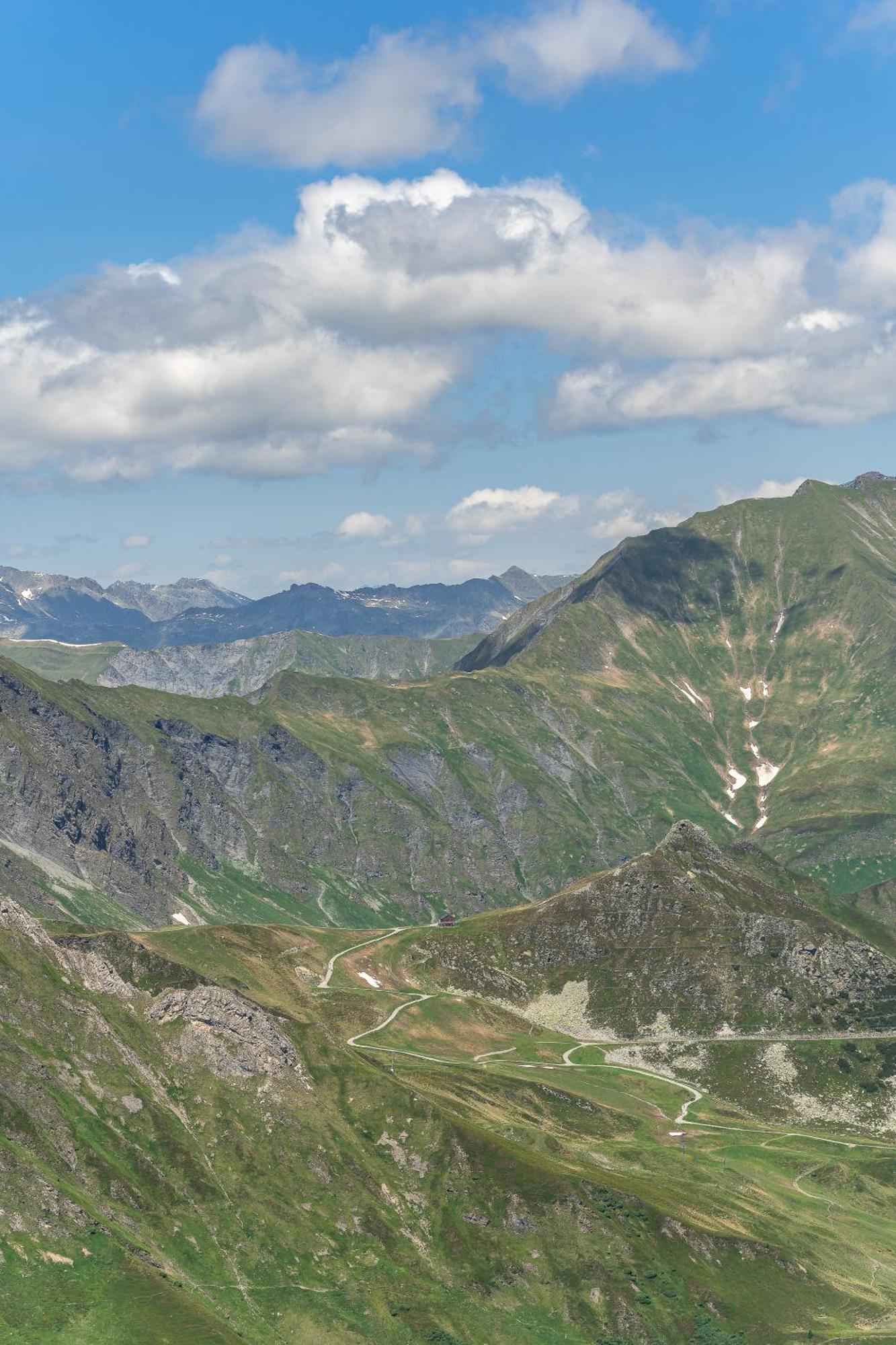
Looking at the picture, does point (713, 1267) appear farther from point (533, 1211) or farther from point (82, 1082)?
point (82, 1082)

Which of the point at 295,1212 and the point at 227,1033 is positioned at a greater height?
the point at 227,1033

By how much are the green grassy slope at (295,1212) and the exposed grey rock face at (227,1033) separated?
351 millimetres

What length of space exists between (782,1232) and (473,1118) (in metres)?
47.9

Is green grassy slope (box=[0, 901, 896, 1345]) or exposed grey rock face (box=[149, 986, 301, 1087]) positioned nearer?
green grassy slope (box=[0, 901, 896, 1345])

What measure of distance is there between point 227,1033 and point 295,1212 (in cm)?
3041

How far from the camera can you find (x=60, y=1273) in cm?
12612

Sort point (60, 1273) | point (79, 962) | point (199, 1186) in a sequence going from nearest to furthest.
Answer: point (60, 1273)
point (199, 1186)
point (79, 962)

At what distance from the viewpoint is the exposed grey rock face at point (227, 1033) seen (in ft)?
577

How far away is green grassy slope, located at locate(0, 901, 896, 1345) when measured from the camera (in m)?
133

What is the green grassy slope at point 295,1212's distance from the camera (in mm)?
132750

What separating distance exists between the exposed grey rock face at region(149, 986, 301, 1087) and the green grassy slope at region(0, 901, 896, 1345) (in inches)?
13.8

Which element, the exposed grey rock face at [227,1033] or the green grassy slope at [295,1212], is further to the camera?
the exposed grey rock face at [227,1033]

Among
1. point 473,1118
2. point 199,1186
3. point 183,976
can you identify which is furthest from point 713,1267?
→ point 183,976

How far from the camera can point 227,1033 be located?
179375 mm
